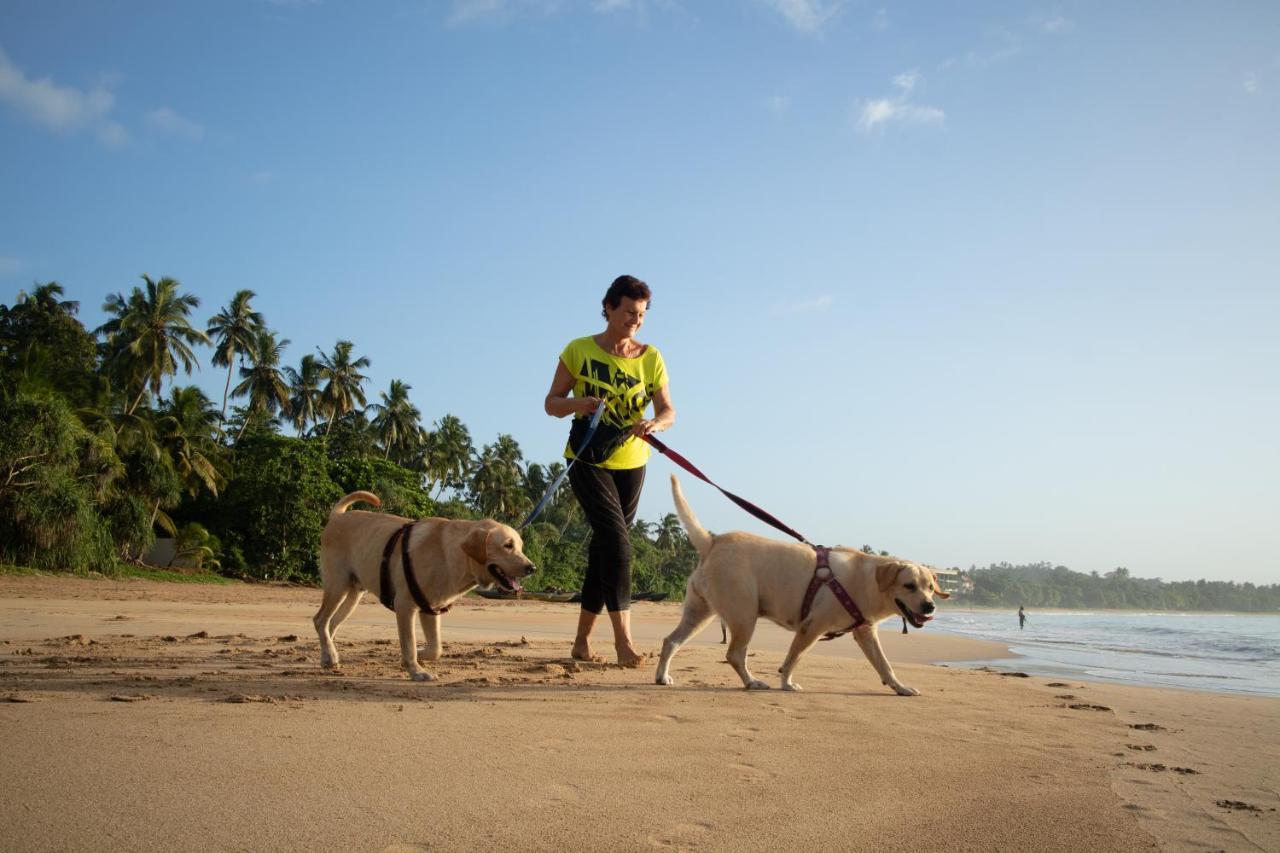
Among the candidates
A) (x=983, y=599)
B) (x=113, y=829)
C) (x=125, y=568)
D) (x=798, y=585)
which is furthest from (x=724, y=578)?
(x=983, y=599)

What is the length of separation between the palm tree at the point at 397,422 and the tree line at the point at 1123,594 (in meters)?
110

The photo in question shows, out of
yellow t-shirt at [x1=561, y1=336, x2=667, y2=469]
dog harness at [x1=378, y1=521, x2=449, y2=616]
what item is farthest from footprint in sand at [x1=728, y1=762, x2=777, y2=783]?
yellow t-shirt at [x1=561, y1=336, x2=667, y2=469]

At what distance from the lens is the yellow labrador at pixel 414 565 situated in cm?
496

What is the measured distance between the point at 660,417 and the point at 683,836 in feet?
13.8

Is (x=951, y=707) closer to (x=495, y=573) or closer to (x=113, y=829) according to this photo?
(x=495, y=573)

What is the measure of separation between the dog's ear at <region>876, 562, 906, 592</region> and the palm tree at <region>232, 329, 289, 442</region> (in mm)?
51989

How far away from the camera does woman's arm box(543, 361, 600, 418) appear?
5707 millimetres

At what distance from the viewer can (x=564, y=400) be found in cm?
585

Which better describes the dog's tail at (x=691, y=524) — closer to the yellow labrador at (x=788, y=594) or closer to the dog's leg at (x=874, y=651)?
the yellow labrador at (x=788, y=594)

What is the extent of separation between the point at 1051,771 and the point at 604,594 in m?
3.51

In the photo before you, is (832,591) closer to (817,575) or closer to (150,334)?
(817,575)

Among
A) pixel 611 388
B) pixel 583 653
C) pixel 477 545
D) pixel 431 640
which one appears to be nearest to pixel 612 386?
pixel 611 388

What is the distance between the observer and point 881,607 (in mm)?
5379

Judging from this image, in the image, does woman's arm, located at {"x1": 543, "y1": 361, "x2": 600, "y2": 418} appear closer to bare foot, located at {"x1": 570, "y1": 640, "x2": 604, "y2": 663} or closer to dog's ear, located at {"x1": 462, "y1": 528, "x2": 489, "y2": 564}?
dog's ear, located at {"x1": 462, "y1": 528, "x2": 489, "y2": 564}
